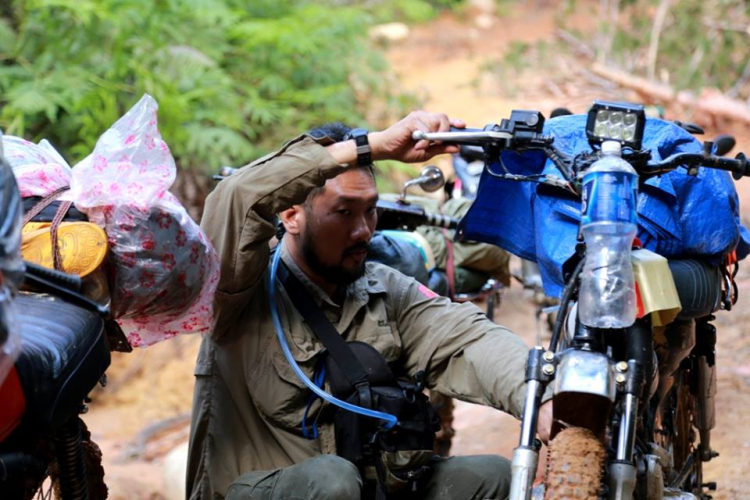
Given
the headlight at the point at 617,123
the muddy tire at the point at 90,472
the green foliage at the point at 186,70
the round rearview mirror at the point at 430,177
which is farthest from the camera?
the green foliage at the point at 186,70

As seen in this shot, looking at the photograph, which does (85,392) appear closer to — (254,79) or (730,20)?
(254,79)

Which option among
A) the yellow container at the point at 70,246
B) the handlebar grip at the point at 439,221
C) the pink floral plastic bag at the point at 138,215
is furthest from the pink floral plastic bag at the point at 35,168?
the handlebar grip at the point at 439,221

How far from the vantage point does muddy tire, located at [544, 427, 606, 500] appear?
2041mm

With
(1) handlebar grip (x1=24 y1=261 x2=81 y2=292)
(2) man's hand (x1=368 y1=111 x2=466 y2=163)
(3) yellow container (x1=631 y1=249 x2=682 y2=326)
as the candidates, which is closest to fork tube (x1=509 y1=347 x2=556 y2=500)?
(3) yellow container (x1=631 y1=249 x2=682 y2=326)

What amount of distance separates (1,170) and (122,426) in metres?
5.94

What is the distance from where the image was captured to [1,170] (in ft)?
5.56

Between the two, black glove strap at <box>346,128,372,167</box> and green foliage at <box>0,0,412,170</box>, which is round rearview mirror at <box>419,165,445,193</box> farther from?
green foliage at <box>0,0,412,170</box>

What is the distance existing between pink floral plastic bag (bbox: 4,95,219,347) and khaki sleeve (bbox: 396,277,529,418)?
2.18 feet

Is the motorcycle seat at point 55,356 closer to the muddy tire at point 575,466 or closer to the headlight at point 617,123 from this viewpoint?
the muddy tire at point 575,466

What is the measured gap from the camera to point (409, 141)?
8.63 ft

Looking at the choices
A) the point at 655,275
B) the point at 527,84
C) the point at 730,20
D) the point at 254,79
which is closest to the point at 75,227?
the point at 655,275

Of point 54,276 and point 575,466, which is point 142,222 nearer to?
point 54,276

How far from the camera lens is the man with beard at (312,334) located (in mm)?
2613

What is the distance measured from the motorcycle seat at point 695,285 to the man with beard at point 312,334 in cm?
52
